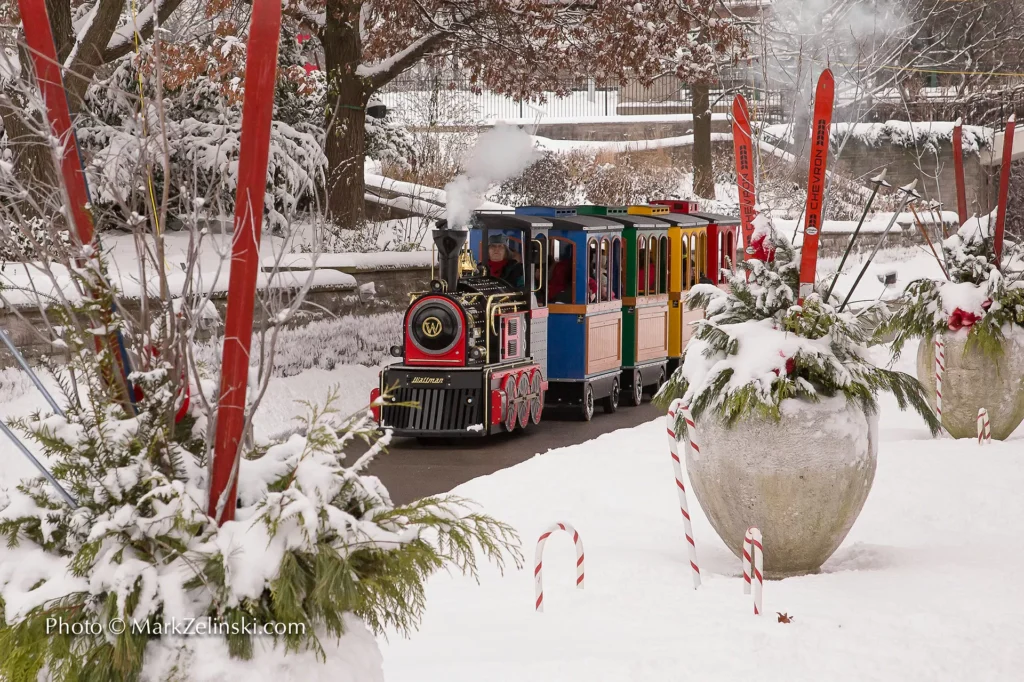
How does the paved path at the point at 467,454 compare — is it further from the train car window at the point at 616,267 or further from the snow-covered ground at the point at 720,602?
the train car window at the point at 616,267

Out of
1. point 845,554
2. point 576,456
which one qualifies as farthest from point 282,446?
point 576,456

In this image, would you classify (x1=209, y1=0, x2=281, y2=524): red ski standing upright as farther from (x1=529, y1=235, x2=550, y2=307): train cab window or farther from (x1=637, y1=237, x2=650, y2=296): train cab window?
(x1=637, y1=237, x2=650, y2=296): train cab window

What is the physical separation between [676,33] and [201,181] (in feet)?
23.3

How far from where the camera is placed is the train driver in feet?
44.9

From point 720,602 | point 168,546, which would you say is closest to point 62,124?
point 168,546

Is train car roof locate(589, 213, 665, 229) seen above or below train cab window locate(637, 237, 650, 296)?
above

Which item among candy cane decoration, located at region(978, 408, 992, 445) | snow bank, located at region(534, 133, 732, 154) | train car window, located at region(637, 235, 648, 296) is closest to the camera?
candy cane decoration, located at region(978, 408, 992, 445)

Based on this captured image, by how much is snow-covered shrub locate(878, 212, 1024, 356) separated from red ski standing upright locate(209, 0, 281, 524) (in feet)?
28.0

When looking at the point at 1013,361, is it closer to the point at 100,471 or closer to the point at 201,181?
the point at 100,471

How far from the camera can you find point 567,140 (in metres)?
33.9


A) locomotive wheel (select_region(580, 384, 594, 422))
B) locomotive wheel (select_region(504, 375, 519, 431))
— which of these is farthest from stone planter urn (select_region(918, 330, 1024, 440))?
locomotive wheel (select_region(580, 384, 594, 422))

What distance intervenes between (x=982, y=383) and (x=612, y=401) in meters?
5.18

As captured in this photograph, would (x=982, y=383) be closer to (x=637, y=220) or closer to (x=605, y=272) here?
(x=605, y=272)

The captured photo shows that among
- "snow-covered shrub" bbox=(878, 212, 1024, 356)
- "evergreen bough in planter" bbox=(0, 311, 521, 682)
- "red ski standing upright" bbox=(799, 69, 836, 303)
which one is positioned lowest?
"evergreen bough in planter" bbox=(0, 311, 521, 682)
